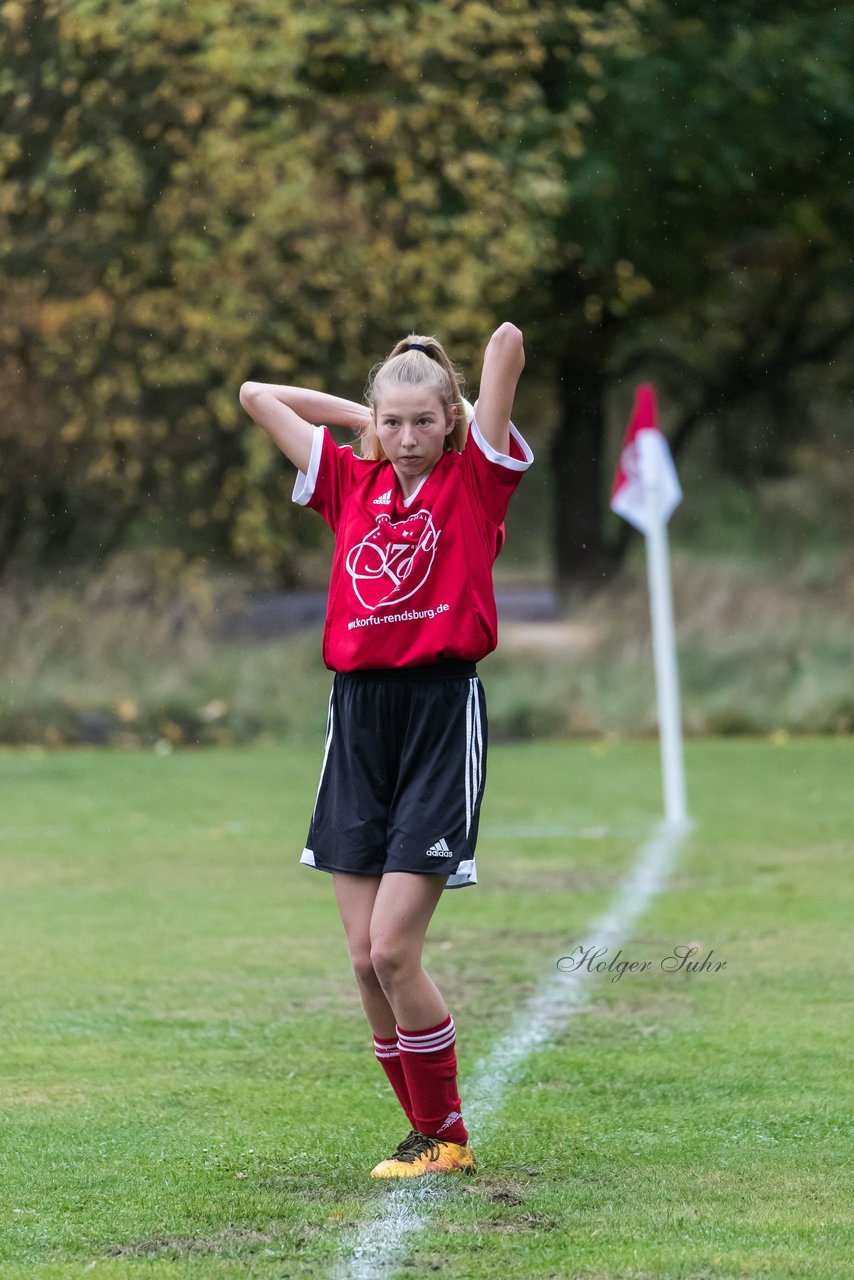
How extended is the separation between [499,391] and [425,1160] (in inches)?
71.3

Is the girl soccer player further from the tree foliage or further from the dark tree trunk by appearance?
the dark tree trunk

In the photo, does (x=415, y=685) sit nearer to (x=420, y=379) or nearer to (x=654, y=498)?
(x=420, y=379)

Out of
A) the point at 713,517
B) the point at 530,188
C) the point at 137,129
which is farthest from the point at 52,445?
the point at 713,517

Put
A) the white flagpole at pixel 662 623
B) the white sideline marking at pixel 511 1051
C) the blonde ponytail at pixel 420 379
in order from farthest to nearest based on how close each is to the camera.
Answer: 1. the white flagpole at pixel 662 623
2. the blonde ponytail at pixel 420 379
3. the white sideline marking at pixel 511 1051

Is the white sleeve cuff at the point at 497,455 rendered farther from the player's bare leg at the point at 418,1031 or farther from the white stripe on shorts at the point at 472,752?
the player's bare leg at the point at 418,1031

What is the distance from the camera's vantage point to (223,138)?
61.4 feet

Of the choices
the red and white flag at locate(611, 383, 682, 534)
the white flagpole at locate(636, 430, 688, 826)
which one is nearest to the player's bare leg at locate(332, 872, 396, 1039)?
the white flagpole at locate(636, 430, 688, 826)

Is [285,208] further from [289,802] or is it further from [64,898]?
[64,898]

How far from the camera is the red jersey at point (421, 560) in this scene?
4.60 meters

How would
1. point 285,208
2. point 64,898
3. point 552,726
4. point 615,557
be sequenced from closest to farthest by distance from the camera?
point 64,898, point 552,726, point 285,208, point 615,557

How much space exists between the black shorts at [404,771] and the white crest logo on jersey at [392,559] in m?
0.19

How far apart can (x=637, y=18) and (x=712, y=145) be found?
5.13ft

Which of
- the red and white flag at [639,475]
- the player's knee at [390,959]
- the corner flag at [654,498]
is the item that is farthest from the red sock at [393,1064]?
the red and white flag at [639,475]

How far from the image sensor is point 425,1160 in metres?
4.78
